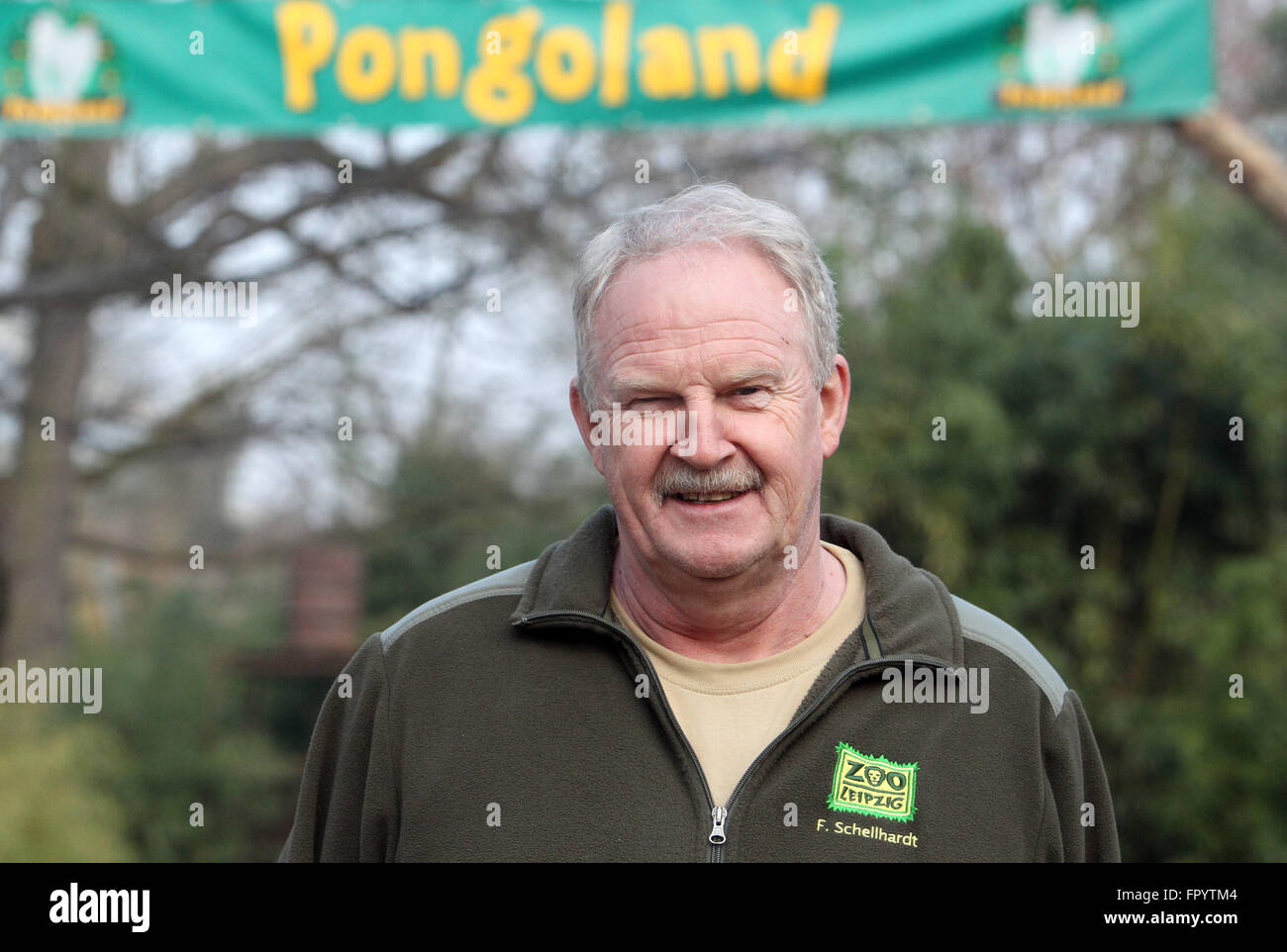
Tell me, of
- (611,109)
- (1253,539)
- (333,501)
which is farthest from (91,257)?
(1253,539)

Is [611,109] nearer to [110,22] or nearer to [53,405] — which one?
[110,22]

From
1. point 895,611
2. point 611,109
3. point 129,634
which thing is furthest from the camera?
point 129,634

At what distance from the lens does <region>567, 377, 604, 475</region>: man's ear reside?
2.08 m

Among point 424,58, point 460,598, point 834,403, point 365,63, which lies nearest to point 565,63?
point 424,58

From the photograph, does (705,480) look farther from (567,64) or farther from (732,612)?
(567,64)

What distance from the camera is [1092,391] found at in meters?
6.07

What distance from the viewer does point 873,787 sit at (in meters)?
1.91

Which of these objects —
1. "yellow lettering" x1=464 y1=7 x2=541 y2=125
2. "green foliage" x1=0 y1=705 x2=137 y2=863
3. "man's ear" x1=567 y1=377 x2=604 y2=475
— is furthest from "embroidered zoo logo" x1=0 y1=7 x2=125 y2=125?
"man's ear" x1=567 y1=377 x2=604 y2=475

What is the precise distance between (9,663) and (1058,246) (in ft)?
25.5

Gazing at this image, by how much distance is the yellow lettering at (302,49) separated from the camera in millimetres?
5051

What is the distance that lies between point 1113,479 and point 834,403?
4.26 metres

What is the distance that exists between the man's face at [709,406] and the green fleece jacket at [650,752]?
19 centimetres
